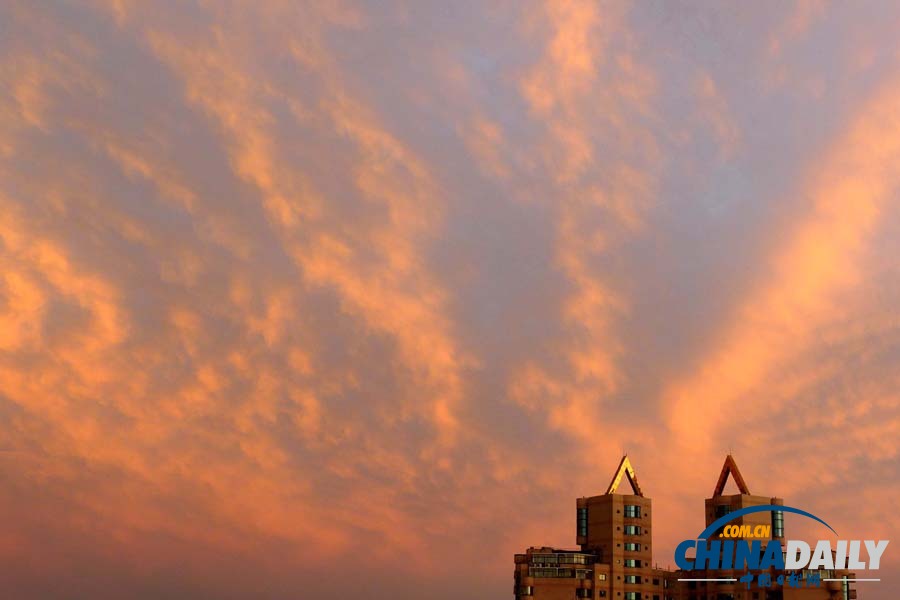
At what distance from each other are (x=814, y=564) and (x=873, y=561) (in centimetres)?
1050

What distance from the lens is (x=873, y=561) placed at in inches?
6944

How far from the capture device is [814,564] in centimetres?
18125
